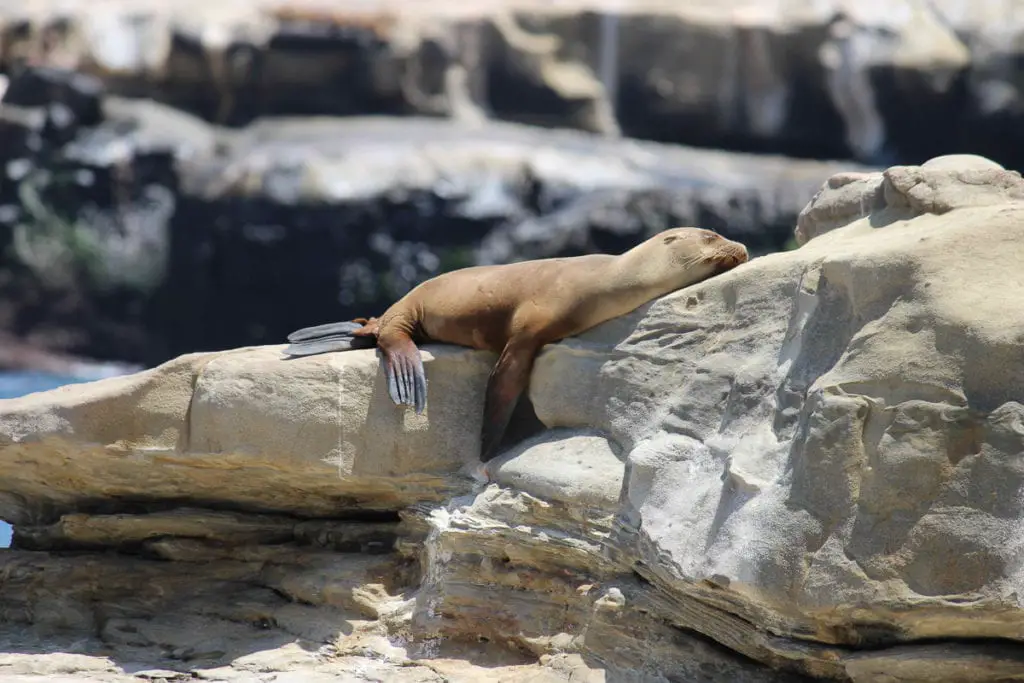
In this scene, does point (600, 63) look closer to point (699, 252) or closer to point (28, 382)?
point (28, 382)

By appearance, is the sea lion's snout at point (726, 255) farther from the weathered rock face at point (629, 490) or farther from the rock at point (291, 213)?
the rock at point (291, 213)

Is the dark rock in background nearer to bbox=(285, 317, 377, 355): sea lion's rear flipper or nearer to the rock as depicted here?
the rock

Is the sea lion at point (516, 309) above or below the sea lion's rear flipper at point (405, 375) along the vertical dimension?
above

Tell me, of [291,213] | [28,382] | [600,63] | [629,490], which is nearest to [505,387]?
[629,490]

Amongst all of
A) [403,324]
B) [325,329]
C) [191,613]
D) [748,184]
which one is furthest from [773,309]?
[748,184]

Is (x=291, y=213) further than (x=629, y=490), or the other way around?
(x=291, y=213)

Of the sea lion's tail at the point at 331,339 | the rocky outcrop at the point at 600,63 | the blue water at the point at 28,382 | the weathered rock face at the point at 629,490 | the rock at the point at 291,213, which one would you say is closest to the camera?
the weathered rock face at the point at 629,490

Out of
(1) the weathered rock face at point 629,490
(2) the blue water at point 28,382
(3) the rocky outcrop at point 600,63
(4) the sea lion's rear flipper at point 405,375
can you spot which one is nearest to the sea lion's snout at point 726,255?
(1) the weathered rock face at point 629,490

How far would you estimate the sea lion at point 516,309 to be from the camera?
4.48 meters

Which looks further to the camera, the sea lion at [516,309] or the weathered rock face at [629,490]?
the sea lion at [516,309]

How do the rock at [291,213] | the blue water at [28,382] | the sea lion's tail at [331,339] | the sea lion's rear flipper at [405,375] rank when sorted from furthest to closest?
the blue water at [28,382] < the rock at [291,213] < the sea lion's tail at [331,339] < the sea lion's rear flipper at [405,375]

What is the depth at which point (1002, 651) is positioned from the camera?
352 centimetres

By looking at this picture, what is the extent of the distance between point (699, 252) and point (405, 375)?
108 centimetres

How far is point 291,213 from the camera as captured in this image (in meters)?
12.5
